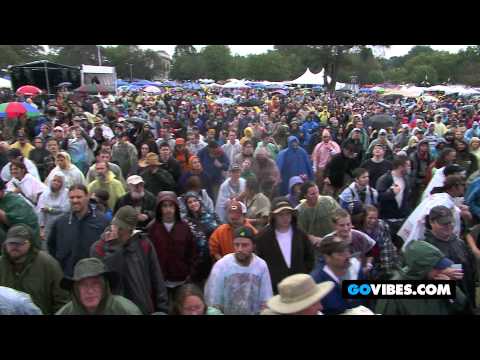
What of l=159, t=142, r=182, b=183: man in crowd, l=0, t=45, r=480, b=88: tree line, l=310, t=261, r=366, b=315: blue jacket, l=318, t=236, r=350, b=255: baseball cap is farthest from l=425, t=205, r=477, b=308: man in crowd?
l=0, t=45, r=480, b=88: tree line

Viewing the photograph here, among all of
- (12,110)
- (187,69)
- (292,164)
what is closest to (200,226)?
(292,164)

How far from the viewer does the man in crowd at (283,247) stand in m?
3.83

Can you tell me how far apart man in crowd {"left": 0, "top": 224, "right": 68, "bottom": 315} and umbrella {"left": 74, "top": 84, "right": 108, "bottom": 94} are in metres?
20.1

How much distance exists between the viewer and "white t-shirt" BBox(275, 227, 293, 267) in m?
3.86

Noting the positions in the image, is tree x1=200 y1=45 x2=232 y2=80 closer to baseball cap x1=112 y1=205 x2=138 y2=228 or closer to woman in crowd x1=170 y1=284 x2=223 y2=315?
baseball cap x1=112 y1=205 x2=138 y2=228

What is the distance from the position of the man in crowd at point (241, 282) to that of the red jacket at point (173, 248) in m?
0.67

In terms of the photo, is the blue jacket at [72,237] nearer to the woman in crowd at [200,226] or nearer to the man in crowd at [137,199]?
the woman in crowd at [200,226]

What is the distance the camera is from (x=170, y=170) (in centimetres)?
679

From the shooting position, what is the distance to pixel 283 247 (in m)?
3.89

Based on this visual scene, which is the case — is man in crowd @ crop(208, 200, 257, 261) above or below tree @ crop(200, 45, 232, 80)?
below

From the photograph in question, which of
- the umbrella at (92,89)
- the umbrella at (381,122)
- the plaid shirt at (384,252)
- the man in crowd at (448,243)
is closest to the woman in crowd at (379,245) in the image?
the plaid shirt at (384,252)

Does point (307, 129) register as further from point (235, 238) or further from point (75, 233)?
point (235, 238)

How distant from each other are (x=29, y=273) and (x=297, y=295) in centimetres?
195

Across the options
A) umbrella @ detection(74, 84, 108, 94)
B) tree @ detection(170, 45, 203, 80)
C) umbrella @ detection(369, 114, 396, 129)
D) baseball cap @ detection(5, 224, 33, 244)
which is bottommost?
baseball cap @ detection(5, 224, 33, 244)
